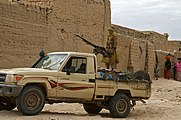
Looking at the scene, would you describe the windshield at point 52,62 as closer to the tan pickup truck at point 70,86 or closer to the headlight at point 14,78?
the tan pickup truck at point 70,86

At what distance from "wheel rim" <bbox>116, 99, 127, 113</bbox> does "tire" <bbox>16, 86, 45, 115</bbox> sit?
7.39 feet

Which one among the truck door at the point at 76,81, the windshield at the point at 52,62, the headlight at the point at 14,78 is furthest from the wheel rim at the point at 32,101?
the windshield at the point at 52,62

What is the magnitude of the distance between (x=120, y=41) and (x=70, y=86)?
12043 mm

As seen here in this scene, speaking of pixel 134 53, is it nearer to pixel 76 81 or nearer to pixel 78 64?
pixel 78 64

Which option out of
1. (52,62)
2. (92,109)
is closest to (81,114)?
(92,109)

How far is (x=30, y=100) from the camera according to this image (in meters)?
8.28

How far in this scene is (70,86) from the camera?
8.83m

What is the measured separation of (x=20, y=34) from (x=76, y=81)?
209 inches

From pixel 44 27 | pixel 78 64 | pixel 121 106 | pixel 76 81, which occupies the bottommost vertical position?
pixel 121 106

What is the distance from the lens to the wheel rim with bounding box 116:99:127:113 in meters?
9.73

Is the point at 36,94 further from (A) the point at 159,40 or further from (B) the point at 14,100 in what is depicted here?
(A) the point at 159,40

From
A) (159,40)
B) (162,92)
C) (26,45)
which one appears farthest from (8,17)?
(159,40)

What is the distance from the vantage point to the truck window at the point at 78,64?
29.8 ft

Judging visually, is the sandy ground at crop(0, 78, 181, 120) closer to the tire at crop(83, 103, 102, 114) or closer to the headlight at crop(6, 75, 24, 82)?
the tire at crop(83, 103, 102, 114)
